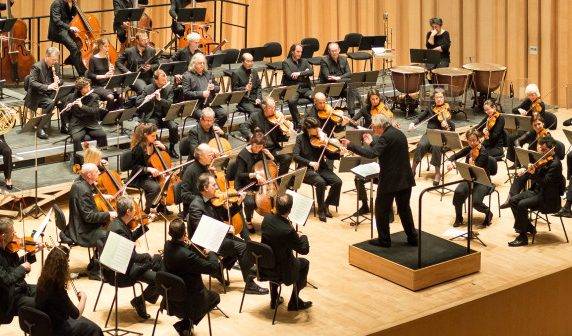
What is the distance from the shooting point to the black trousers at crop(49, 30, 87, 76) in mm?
13531

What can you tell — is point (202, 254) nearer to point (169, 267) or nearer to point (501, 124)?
point (169, 267)

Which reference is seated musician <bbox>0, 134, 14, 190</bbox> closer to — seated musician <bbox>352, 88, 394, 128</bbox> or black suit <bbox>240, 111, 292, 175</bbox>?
black suit <bbox>240, 111, 292, 175</bbox>

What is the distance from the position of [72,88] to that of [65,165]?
3.00ft

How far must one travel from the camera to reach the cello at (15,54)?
45.3 feet

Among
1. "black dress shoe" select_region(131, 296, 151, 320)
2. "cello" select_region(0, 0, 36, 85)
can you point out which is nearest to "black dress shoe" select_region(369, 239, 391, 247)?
"black dress shoe" select_region(131, 296, 151, 320)

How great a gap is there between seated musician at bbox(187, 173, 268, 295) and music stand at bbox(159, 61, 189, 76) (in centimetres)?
408

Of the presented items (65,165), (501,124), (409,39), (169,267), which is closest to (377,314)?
(169,267)

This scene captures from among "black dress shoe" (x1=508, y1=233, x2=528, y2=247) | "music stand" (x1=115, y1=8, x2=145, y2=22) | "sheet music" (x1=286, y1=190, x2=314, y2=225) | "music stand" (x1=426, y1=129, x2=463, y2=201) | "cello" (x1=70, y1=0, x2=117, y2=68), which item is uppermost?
"music stand" (x1=115, y1=8, x2=145, y2=22)

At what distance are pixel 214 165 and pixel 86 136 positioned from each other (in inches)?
87.3

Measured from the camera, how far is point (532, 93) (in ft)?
41.6

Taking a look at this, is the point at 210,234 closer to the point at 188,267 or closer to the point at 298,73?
the point at 188,267

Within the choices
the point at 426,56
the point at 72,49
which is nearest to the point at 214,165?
the point at 72,49

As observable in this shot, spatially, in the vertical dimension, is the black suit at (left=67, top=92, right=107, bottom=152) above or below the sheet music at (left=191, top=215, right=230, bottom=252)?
above

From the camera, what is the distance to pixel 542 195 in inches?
397
